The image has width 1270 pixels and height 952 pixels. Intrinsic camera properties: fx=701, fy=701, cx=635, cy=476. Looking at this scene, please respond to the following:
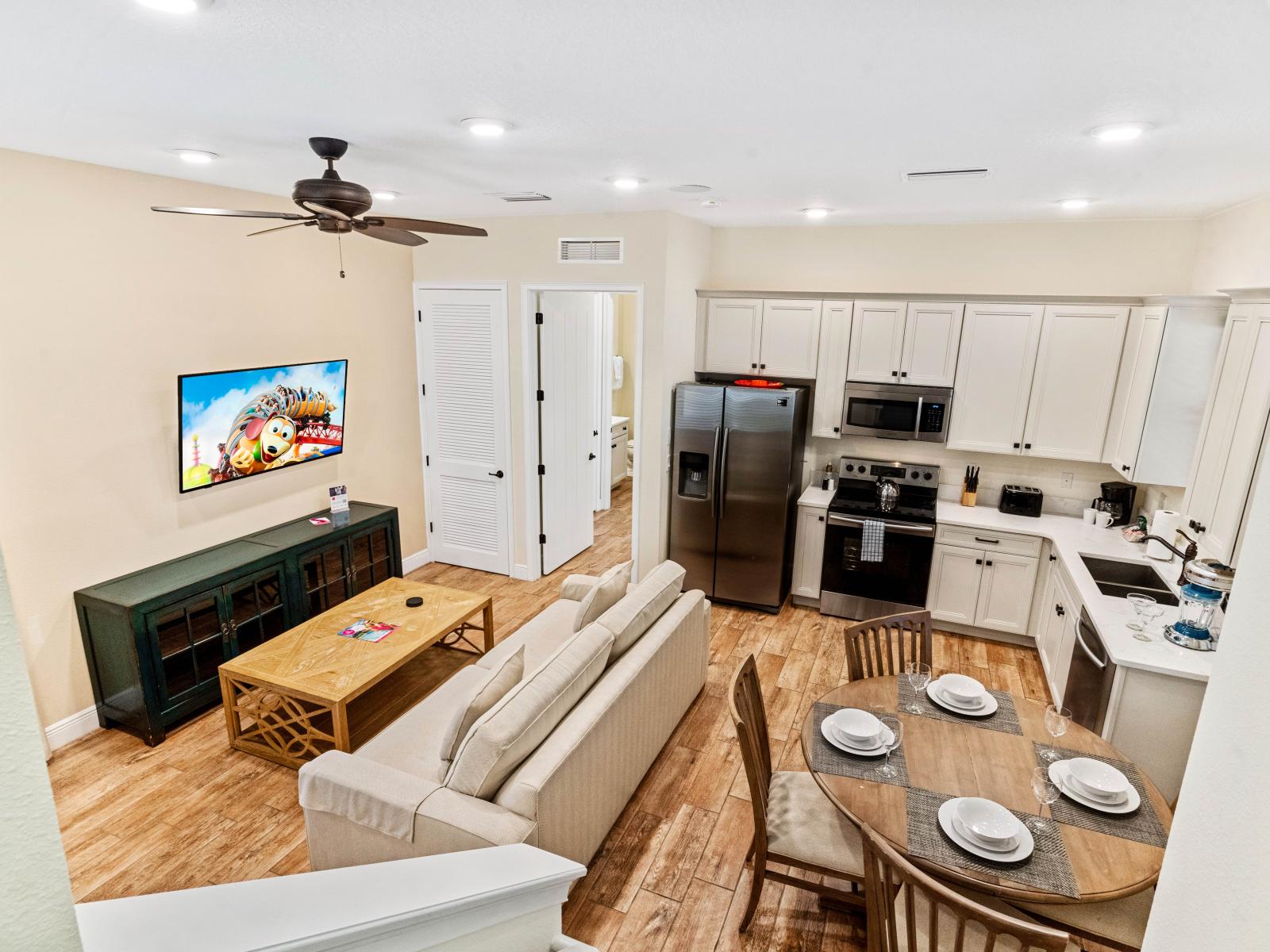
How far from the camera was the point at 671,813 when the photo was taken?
10.4ft

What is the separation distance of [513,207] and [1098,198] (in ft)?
11.1

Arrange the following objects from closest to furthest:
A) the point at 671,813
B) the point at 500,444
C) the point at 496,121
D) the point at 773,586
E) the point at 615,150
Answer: the point at 496,121, the point at 615,150, the point at 671,813, the point at 773,586, the point at 500,444

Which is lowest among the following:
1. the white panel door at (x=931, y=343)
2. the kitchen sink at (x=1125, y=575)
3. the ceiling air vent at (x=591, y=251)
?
the kitchen sink at (x=1125, y=575)

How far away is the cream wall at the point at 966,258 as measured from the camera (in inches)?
176

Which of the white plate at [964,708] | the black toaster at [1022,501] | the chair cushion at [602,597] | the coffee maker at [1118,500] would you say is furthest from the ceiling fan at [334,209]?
the coffee maker at [1118,500]

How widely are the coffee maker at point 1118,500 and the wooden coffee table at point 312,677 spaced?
4.18 m

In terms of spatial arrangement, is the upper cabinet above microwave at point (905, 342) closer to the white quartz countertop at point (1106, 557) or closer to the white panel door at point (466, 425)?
the white quartz countertop at point (1106, 557)

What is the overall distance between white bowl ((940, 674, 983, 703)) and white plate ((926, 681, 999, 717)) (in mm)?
28

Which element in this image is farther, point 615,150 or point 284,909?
point 615,150

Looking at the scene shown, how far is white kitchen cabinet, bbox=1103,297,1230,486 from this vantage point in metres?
3.76

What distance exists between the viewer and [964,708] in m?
2.69

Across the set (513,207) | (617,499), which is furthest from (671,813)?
(617,499)

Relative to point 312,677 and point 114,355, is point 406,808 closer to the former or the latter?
point 312,677

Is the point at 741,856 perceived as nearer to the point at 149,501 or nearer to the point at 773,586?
the point at 773,586
